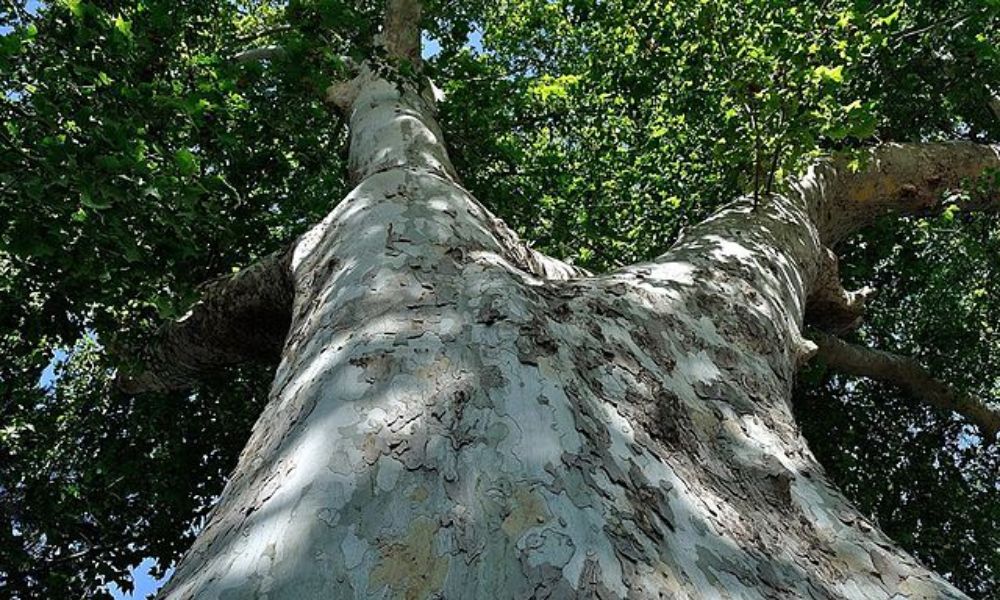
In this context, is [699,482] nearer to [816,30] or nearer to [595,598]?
[595,598]

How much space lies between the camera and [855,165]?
3906mm

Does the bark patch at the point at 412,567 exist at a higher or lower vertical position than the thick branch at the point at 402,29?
lower

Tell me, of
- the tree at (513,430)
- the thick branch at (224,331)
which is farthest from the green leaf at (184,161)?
the thick branch at (224,331)

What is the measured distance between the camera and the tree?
1088mm


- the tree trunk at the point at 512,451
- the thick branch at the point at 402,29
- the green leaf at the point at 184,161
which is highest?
the thick branch at the point at 402,29

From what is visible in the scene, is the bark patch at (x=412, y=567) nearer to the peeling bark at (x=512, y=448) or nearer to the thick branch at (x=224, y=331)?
the peeling bark at (x=512, y=448)

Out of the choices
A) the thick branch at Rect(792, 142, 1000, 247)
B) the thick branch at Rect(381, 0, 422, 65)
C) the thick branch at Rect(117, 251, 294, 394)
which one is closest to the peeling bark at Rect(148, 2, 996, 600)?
the thick branch at Rect(117, 251, 294, 394)

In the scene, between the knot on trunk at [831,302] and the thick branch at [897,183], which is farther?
the thick branch at [897,183]

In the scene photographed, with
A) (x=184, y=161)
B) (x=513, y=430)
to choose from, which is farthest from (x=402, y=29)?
(x=513, y=430)

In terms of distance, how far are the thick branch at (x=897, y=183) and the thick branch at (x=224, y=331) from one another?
3520mm

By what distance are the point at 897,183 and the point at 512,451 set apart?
16.7 feet

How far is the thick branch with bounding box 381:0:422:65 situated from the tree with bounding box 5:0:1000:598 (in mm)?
2821

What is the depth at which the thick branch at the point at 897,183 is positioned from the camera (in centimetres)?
489

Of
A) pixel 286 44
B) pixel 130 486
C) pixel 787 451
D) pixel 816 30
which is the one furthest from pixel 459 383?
pixel 130 486
